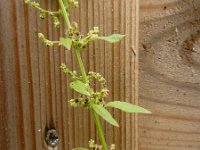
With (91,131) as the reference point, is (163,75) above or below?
above

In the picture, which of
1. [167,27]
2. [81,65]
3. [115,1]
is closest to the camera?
[81,65]

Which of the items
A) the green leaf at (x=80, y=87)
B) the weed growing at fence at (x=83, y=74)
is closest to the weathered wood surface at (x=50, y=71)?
the weed growing at fence at (x=83, y=74)

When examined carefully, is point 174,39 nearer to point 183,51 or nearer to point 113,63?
point 183,51

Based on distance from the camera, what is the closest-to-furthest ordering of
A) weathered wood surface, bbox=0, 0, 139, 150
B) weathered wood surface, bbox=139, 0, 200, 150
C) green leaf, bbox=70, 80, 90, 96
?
green leaf, bbox=70, 80, 90, 96 → weathered wood surface, bbox=0, 0, 139, 150 → weathered wood surface, bbox=139, 0, 200, 150

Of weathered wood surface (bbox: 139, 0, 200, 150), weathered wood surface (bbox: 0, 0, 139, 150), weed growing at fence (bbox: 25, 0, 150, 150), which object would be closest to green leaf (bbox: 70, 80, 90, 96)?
weed growing at fence (bbox: 25, 0, 150, 150)

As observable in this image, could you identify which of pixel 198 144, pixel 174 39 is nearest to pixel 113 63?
pixel 174 39

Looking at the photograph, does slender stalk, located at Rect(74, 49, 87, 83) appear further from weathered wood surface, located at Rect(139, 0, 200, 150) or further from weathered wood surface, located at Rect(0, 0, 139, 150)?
weathered wood surface, located at Rect(139, 0, 200, 150)

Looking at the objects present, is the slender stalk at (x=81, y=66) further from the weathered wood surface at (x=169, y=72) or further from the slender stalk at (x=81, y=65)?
the weathered wood surface at (x=169, y=72)
